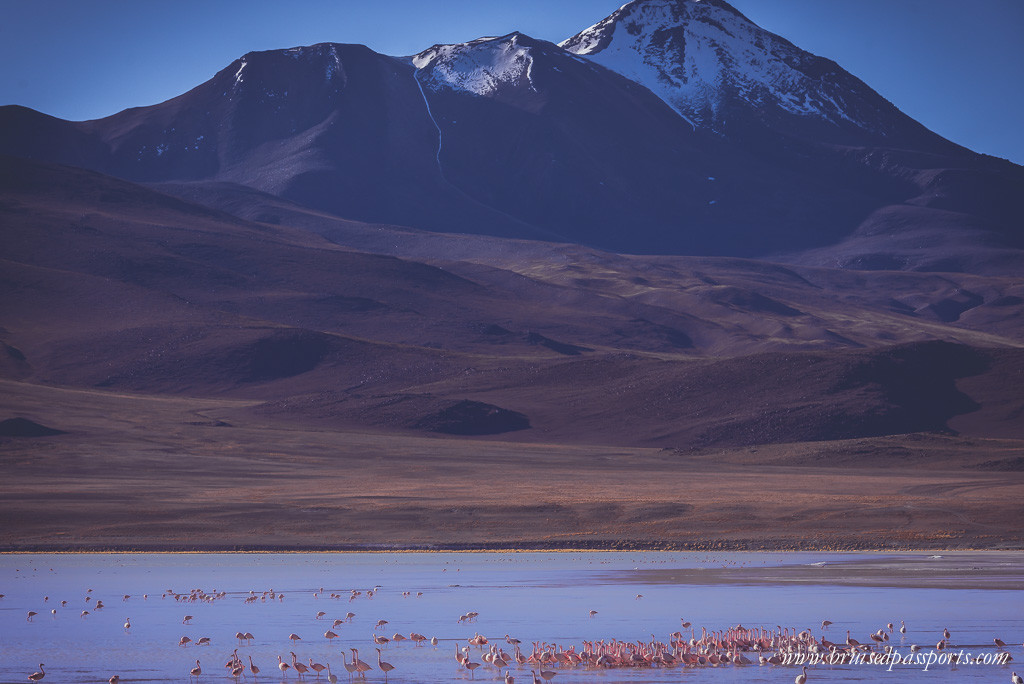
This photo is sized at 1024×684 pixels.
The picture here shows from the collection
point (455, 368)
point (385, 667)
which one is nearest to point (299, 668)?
point (385, 667)

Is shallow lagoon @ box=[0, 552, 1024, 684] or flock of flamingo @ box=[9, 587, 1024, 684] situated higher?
flock of flamingo @ box=[9, 587, 1024, 684]

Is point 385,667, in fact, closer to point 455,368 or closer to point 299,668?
point 299,668

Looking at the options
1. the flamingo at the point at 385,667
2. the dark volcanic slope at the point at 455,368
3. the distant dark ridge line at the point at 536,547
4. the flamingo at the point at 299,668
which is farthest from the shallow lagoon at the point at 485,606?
the dark volcanic slope at the point at 455,368

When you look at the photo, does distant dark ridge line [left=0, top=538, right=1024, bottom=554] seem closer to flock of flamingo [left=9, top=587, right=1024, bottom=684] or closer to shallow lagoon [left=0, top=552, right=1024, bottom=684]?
shallow lagoon [left=0, top=552, right=1024, bottom=684]

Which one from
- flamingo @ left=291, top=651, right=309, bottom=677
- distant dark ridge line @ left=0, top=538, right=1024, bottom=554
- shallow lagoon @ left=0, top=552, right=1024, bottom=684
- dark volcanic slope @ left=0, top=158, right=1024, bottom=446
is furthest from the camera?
dark volcanic slope @ left=0, top=158, right=1024, bottom=446

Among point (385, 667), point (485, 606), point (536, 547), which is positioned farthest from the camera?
point (536, 547)

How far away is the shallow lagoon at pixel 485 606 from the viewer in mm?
23688

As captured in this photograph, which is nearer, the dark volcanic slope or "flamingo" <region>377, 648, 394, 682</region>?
"flamingo" <region>377, 648, 394, 682</region>

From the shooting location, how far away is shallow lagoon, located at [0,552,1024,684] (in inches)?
933

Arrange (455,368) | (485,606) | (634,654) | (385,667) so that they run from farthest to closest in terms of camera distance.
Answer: (455,368) < (485,606) < (634,654) < (385,667)

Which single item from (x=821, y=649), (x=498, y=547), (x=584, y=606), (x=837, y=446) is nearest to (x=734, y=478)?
(x=837, y=446)

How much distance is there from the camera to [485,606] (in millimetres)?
32938

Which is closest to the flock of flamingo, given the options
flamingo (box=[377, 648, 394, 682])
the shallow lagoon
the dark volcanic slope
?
flamingo (box=[377, 648, 394, 682])

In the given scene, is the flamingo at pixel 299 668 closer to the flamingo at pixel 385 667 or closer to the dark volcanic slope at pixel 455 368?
the flamingo at pixel 385 667
